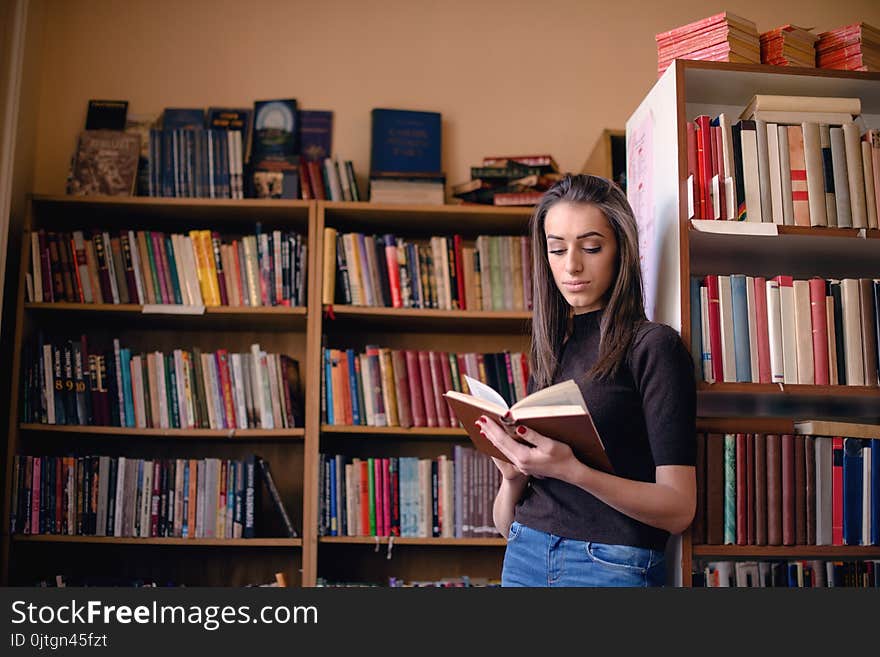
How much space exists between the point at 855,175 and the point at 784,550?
748 millimetres

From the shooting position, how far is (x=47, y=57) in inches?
121

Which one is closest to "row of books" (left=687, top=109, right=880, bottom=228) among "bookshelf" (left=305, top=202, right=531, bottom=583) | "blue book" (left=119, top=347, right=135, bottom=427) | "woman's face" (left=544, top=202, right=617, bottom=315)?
"woman's face" (left=544, top=202, right=617, bottom=315)

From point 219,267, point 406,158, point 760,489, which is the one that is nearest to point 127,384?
point 219,267

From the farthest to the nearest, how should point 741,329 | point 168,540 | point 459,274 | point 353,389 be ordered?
point 459,274, point 353,389, point 168,540, point 741,329

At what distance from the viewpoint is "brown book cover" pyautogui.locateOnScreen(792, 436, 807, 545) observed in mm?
1626

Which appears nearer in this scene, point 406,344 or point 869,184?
point 869,184

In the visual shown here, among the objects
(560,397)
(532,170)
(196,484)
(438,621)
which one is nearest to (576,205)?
(560,397)

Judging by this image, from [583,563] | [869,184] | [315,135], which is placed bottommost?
[583,563]

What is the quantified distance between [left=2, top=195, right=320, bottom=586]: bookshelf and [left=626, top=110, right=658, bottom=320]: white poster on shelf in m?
1.10

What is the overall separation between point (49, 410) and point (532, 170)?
1.66 m

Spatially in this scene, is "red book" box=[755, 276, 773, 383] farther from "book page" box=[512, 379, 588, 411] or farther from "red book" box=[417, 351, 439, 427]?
"red book" box=[417, 351, 439, 427]

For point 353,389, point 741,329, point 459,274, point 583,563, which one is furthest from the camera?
point 459,274

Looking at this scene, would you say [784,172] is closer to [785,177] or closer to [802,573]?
[785,177]

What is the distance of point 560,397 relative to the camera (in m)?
1.31
